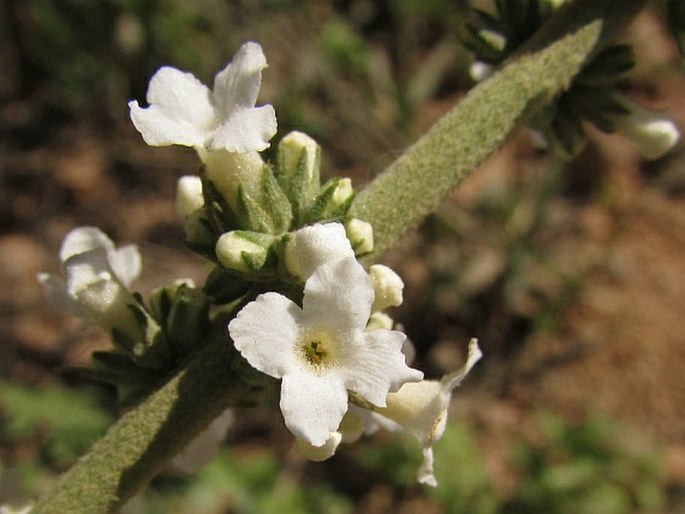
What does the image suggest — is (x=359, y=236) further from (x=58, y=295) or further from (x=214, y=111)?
(x=58, y=295)

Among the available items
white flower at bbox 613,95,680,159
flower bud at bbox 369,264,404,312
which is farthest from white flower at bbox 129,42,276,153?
white flower at bbox 613,95,680,159

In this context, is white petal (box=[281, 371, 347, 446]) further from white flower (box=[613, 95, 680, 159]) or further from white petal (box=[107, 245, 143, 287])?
white flower (box=[613, 95, 680, 159])

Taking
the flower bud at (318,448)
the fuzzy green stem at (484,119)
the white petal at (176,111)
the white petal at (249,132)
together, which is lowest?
the flower bud at (318,448)

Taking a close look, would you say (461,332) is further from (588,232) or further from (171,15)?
(171,15)

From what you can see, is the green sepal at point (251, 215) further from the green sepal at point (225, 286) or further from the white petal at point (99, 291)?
the white petal at point (99, 291)

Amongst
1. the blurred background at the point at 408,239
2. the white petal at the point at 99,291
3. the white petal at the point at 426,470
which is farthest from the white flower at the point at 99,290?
the blurred background at the point at 408,239

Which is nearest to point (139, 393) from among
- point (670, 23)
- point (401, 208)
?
point (401, 208)
